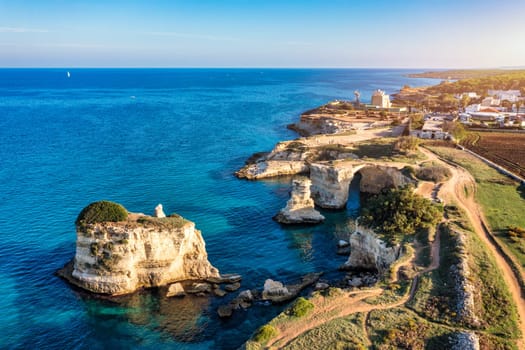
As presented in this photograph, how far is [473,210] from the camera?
39406mm

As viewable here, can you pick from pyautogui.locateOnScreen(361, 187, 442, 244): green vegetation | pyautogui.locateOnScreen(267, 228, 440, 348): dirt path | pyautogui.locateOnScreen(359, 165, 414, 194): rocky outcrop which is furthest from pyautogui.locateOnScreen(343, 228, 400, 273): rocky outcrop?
pyautogui.locateOnScreen(359, 165, 414, 194): rocky outcrop

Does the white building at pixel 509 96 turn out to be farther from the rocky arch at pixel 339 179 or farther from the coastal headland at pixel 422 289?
the rocky arch at pixel 339 179

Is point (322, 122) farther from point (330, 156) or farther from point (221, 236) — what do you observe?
point (221, 236)

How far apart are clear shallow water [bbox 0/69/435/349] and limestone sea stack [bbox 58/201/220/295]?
4.55 ft

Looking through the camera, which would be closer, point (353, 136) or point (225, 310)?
point (225, 310)

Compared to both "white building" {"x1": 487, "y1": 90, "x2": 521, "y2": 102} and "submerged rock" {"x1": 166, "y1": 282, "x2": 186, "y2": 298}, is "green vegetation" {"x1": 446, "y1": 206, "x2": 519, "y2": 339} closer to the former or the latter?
"submerged rock" {"x1": 166, "y1": 282, "x2": 186, "y2": 298}

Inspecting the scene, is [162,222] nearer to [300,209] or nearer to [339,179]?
[300,209]

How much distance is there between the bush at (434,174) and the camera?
48.0 m

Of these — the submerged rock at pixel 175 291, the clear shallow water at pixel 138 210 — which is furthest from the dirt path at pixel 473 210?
the submerged rock at pixel 175 291

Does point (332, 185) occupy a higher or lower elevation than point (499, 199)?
lower

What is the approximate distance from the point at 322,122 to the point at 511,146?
147 feet

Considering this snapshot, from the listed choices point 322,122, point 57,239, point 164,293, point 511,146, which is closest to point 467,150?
point 511,146

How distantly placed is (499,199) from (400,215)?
15.8 metres

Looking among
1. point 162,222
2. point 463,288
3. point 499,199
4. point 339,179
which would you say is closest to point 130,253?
point 162,222
